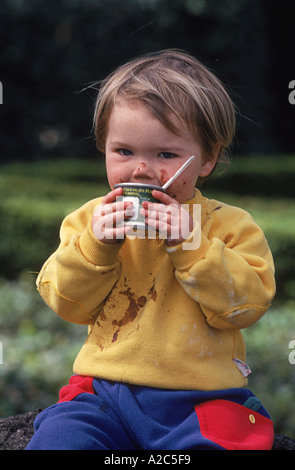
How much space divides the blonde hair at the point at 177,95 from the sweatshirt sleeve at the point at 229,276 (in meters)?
0.39

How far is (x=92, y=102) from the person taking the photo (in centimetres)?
1217

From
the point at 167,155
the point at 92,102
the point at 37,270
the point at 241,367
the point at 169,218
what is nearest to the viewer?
the point at 169,218

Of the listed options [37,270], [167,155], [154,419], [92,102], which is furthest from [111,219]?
[92,102]

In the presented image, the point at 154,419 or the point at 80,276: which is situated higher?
the point at 80,276

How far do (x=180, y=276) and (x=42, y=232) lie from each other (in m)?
4.37

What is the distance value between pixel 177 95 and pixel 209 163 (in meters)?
0.33

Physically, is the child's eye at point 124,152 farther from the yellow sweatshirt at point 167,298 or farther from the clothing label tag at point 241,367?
the clothing label tag at point 241,367

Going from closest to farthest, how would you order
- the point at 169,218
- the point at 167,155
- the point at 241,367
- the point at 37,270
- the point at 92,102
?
the point at 169,218 < the point at 167,155 < the point at 241,367 < the point at 37,270 < the point at 92,102

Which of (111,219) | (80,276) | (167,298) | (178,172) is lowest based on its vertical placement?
(167,298)

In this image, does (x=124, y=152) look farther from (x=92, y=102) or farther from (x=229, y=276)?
(x=92, y=102)

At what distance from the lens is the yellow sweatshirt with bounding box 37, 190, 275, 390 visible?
7.02 feet

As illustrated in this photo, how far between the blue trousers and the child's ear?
0.84 m

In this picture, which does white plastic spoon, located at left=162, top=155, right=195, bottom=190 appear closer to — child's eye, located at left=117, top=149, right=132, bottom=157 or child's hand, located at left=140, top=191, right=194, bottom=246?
child's hand, located at left=140, top=191, right=194, bottom=246
